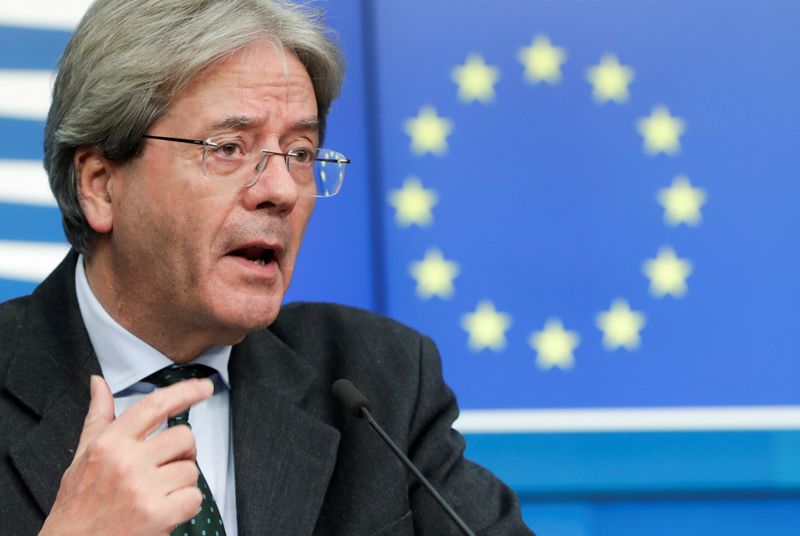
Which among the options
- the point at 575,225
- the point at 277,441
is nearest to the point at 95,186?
the point at 277,441

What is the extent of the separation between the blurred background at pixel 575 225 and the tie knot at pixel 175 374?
1.44 ft

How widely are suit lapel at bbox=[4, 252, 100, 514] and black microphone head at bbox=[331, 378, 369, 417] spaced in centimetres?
33

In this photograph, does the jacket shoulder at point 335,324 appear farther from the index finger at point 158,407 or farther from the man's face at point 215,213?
the index finger at point 158,407

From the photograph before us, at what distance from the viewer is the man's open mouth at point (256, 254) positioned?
4.58 ft

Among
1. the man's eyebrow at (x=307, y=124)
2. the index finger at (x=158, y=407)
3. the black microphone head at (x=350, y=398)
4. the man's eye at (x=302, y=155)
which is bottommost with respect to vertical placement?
the index finger at (x=158, y=407)

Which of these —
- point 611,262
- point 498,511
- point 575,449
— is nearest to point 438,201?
point 611,262

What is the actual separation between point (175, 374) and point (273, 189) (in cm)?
28

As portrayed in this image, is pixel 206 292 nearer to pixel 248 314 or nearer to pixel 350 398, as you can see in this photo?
pixel 248 314

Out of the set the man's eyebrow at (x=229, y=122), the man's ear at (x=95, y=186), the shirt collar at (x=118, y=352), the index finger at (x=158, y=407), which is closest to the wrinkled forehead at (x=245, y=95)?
the man's eyebrow at (x=229, y=122)

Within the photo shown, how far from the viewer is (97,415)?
1.16 metres

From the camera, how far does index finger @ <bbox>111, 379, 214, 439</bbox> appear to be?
111 centimetres

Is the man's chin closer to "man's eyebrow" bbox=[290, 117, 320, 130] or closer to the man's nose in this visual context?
the man's nose

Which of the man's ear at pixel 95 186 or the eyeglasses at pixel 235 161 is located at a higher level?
the eyeglasses at pixel 235 161

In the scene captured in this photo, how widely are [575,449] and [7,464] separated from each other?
3.03 ft
